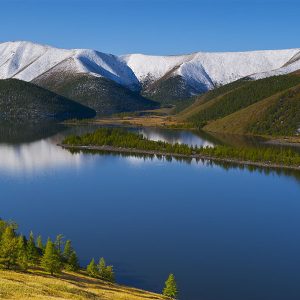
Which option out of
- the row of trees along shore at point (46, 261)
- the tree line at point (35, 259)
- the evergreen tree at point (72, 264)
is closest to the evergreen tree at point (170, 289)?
the row of trees along shore at point (46, 261)

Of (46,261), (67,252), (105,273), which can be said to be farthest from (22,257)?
(105,273)

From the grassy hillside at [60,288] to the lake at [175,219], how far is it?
7506 millimetres

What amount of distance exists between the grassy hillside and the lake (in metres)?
7.51

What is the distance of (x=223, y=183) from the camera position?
450 feet

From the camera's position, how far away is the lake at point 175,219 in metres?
70.0

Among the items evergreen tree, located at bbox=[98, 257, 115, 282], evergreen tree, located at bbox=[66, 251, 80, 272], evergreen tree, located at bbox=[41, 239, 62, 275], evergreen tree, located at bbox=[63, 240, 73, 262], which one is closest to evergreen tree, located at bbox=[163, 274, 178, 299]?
evergreen tree, located at bbox=[98, 257, 115, 282]

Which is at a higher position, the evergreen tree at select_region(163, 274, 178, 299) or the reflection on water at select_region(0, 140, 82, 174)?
the reflection on water at select_region(0, 140, 82, 174)

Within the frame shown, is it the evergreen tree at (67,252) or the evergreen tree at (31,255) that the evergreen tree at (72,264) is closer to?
the evergreen tree at (67,252)

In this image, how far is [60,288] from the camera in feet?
163

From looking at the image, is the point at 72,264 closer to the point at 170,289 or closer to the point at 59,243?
the point at 59,243

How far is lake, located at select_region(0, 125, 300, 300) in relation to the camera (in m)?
70.0

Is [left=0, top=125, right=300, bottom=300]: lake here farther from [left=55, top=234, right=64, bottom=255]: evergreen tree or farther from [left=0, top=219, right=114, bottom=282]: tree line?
[left=0, top=219, right=114, bottom=282]: tree line

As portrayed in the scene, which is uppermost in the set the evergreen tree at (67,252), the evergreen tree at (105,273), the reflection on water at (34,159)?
the reflection on water at (34,159)

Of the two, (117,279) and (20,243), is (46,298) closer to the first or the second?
(20,243)
